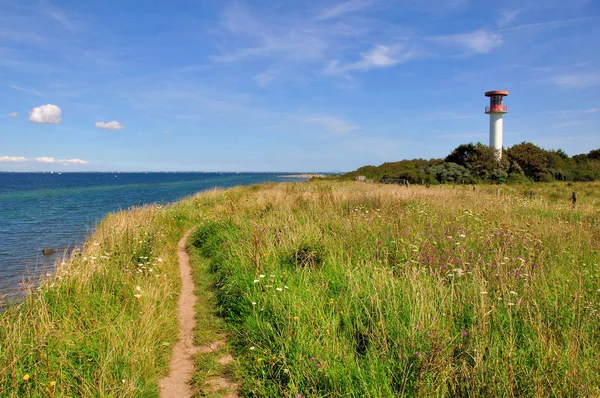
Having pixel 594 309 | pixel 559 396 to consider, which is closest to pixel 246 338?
pixel 559 396

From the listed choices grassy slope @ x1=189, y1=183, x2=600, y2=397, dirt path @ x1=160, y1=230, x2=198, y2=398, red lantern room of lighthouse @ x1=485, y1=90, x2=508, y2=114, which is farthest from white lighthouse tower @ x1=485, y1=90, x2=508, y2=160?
dirt path @ x1=160, y1=230, x2=198, y2=398

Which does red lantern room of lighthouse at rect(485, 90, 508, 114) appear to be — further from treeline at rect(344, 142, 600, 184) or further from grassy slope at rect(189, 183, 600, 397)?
grassy slope at rect(189, 183, 600, 397)

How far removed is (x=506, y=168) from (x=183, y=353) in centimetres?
3823

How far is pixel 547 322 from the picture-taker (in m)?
3.85

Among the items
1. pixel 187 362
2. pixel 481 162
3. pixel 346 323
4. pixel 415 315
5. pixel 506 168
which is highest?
pixel 481 162

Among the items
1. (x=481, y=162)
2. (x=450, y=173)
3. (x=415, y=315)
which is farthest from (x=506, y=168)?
(x=415, y=315)

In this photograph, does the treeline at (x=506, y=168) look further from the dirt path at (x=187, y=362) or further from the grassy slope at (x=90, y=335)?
the grassy slope at (x=90, y=335)

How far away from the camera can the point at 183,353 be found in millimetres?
4656

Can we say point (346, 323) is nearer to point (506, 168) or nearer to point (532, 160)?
point (506, 168)

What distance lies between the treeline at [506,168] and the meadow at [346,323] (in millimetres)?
29354

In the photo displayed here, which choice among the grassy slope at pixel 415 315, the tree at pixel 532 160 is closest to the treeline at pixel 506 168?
the tree at pixel 532 160

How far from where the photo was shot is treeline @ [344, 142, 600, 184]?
34.4 metres

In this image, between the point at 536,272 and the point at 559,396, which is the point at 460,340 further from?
the point at 536,272

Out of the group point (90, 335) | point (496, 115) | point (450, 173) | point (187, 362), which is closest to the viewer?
point (90, 335)
